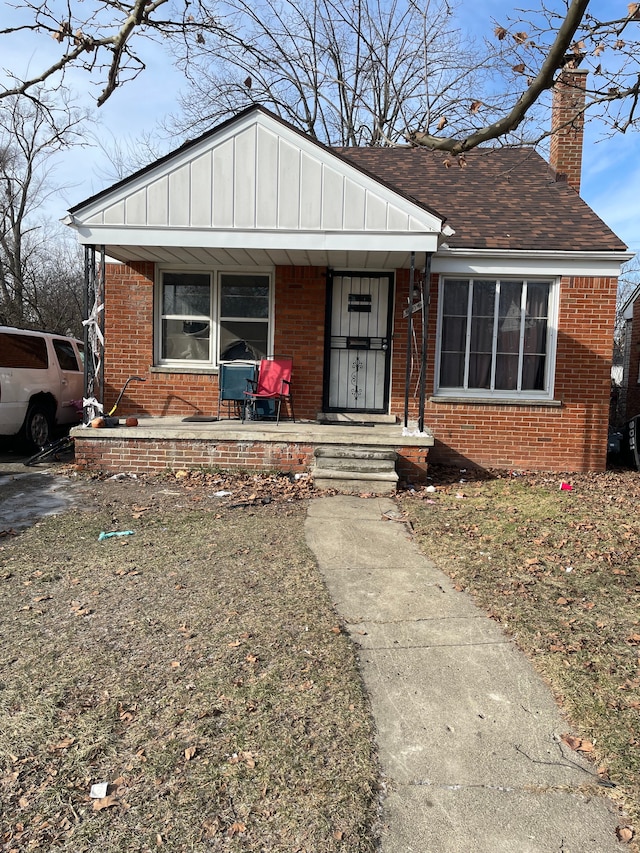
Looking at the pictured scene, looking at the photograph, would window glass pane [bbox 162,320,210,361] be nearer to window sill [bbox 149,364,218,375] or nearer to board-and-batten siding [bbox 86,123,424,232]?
window sill [bbox 149,364,218,375]

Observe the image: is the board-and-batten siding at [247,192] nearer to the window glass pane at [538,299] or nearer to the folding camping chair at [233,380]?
the folding camping chair at [233,380]

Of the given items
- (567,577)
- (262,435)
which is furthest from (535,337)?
(567,577)

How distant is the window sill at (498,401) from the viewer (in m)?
9.21

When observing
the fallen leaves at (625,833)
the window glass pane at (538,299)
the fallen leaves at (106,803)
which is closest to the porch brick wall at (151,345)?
the window glass pane at (538,299)

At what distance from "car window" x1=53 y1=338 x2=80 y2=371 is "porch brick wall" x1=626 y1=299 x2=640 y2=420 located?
12.2 meters

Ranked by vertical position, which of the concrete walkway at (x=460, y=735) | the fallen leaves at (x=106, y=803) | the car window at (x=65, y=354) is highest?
the car window at (x=65, y=354)

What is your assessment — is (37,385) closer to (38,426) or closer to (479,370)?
(38,426)

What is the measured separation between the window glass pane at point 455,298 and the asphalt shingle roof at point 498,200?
1.95ft

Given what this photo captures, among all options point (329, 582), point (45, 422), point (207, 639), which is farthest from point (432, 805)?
point (45, 422)

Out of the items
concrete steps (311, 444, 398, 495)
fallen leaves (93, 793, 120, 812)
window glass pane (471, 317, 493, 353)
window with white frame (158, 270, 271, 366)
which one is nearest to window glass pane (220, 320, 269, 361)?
window with white frame (158, 270, 271, 366)

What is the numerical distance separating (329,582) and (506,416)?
567 cm

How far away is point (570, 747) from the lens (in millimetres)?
2604

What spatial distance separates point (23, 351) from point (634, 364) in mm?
13556

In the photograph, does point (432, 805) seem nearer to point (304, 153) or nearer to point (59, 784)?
point (59, 784)
